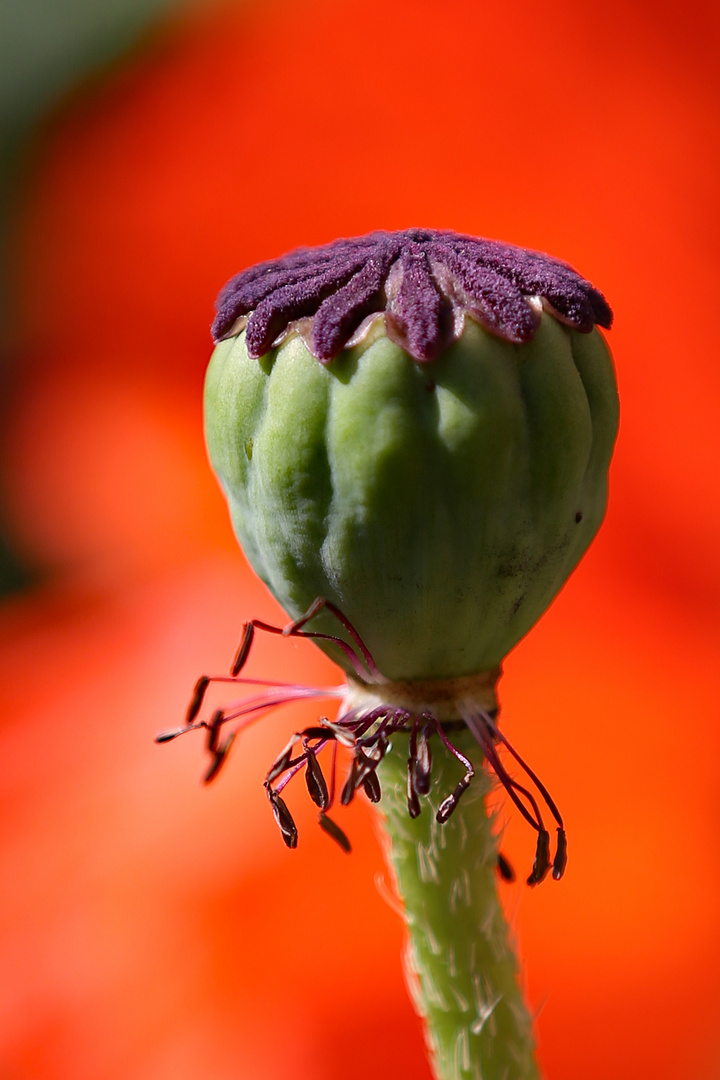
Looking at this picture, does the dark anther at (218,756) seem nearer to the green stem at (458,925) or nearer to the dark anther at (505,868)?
the green stem at (458,925)

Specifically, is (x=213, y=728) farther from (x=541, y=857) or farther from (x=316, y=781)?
(x=541, y=857)

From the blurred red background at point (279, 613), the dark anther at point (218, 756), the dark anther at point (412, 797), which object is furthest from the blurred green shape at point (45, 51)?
the dark anther at point (412, 797)

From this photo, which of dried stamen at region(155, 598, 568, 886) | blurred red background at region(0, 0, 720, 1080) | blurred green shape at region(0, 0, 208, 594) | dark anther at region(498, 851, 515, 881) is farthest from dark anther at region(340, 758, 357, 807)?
blurred green shape at region(0, 0, 208, 594)

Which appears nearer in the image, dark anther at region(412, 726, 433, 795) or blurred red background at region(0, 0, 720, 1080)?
dark anther at region(412, 726, 433, 795)

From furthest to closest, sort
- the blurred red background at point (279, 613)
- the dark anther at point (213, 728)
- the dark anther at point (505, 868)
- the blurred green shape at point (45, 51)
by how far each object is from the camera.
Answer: the blurred green shape at point (45, 51)
the blurred red background at point (279, 613)
the dark anther at point (505, 868)
the dark anther at point (213, 728)

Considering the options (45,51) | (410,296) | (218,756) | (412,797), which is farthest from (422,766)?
(45,51)

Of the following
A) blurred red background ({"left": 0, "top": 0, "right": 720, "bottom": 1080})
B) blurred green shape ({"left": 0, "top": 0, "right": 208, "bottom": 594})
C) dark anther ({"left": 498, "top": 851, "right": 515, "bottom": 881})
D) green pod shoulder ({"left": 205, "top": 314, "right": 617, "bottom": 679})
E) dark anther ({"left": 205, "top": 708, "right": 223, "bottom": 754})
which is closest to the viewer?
green pod shoulder ({"left": 205, "top": 314, "right": 617, "bottom": 679})

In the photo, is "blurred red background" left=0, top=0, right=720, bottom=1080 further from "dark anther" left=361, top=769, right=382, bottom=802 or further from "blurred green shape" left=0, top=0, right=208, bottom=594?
"dark anther" left=361, top=769, right=382, bottom=802
